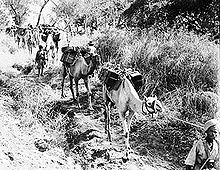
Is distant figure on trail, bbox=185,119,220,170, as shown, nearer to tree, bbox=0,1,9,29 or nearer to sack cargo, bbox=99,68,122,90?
sack cargo, bbox=99,68,122,90

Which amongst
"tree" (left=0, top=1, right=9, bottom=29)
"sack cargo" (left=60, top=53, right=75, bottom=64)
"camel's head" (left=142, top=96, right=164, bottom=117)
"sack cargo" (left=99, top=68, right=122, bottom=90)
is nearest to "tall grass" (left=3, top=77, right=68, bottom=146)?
"sack cargo" (left=60, top=53, right=75, bottom=64)

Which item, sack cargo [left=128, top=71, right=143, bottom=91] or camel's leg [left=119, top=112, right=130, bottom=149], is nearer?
camel's leg [left=119, top=112, right=130, bottom=149]

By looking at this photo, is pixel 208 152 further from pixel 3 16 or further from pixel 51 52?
pixel 3 16

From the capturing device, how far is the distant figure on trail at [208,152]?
3.98 meters

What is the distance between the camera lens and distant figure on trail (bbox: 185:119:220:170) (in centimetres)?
398

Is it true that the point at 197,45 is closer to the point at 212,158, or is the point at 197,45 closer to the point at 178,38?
the point at 178,38

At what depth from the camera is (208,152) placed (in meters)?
4.01

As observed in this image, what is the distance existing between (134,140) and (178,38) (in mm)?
3954

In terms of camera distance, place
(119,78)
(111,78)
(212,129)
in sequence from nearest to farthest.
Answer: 1. (212,129)
2. (119,78)
3. (111,78)

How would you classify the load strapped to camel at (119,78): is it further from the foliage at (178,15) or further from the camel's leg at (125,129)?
the foliage at (178,15)

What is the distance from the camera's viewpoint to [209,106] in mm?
7324

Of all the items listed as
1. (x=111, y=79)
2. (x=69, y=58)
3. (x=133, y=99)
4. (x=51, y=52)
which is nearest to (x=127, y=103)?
(x=133, y=99)

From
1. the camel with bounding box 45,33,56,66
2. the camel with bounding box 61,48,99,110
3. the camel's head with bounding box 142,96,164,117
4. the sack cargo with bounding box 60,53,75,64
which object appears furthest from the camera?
the camel with bounding box 45,33,56,66

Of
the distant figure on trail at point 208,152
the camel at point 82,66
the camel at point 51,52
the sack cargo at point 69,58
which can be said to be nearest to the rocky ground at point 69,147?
the camel at point 82,66
